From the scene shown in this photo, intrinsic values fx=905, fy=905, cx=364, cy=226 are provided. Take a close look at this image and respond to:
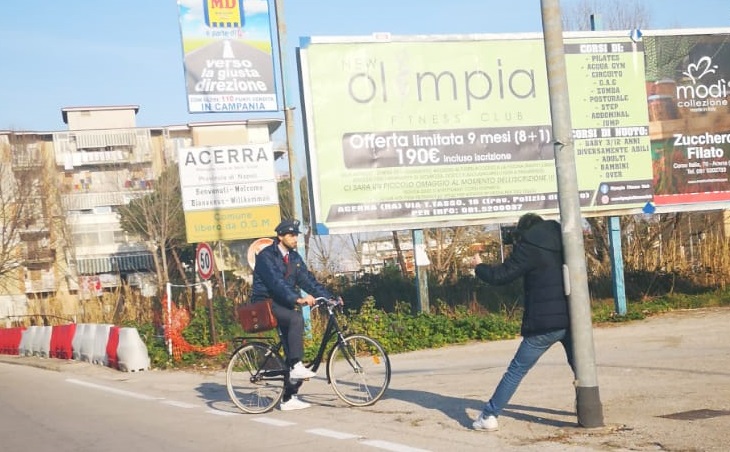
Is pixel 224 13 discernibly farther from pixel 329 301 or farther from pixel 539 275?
pixel 539 275

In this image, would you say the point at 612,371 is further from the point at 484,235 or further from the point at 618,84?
the point at 484,235

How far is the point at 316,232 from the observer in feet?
54.9

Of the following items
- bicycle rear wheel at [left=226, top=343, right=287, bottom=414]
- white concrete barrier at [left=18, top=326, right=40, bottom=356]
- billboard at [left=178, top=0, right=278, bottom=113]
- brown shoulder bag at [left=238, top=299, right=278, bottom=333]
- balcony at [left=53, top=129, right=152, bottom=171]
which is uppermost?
balcony at [left=53, top=129, right=152, bottom=171]

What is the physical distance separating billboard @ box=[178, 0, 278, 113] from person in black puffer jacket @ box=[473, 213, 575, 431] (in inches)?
411

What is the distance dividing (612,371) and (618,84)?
345 inches

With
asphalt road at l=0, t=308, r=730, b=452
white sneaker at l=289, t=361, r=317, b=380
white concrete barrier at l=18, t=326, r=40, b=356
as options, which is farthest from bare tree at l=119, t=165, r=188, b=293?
white sneaker at l=289, t=361, r=317, b=380

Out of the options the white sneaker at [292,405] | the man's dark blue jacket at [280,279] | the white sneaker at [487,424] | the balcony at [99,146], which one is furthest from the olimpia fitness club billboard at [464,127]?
the balcony at [99,146]

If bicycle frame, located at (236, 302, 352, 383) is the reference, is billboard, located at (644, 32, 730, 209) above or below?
above

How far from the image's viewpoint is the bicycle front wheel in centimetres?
938

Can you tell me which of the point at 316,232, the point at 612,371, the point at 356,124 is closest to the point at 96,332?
the point at 316,232

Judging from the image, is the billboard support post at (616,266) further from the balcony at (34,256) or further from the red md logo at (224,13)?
the balcony at (34,256)

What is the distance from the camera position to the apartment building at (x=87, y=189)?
171 ft

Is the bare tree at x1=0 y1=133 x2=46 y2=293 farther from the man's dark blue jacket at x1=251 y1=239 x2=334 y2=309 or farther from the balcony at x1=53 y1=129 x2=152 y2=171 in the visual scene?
the man's dark blue jacket at x1=251 y1=239 x2=334 y2=309

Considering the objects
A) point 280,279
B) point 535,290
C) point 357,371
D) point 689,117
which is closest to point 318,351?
point 357,371
